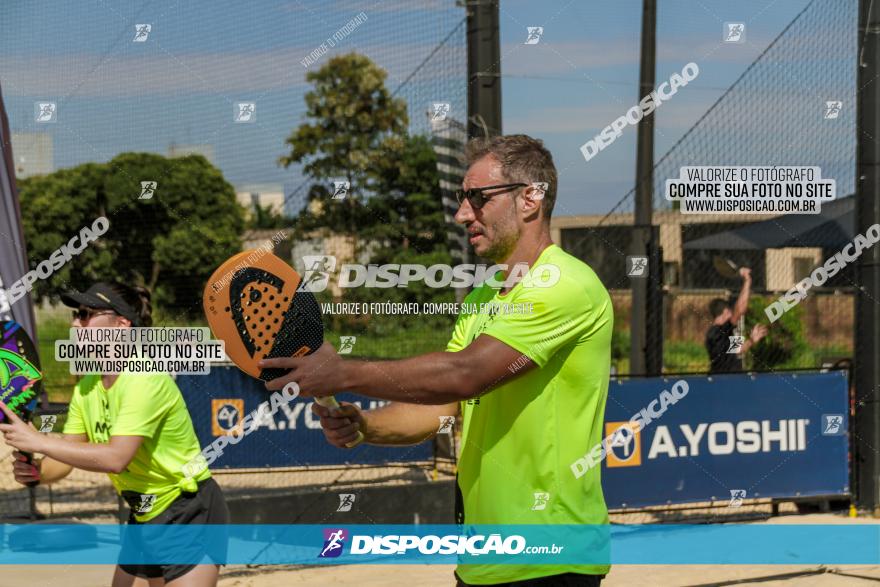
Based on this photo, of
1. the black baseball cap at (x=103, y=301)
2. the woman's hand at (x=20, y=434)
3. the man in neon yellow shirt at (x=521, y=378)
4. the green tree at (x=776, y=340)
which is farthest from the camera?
the green tree at (x=776, y=340)

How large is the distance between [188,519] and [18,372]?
0.95 meters

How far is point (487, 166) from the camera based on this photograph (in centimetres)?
329

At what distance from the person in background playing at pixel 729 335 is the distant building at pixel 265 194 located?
4.19 m

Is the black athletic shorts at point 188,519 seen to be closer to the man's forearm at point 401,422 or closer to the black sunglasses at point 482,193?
the man's forearm at point 401,422

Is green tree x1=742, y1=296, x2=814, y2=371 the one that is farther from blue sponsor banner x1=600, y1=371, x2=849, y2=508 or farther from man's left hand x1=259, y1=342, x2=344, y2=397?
man's left hand x1=259, y1=342, x2=344, y2=397

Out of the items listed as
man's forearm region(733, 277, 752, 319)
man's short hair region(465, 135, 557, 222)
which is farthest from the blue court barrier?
man's short hair region(465, 135, 557, 222)

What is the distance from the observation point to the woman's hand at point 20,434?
4.19 meters

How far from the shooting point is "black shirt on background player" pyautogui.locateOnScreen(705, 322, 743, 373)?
9578 mm

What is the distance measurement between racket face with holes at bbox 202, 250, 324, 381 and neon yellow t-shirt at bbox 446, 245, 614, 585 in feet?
1.82

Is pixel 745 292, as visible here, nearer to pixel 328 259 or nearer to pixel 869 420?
pixel 869 420

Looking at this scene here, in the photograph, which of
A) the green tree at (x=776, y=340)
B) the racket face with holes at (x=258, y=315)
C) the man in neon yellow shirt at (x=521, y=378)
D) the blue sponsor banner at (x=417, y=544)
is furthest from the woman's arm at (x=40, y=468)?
Answer: the green tree at (x=776, y=340)

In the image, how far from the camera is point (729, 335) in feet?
32.8

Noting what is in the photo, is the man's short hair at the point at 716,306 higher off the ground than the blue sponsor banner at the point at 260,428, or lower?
higher

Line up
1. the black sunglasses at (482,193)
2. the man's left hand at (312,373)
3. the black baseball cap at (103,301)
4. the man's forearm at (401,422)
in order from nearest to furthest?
the man's left hand at (312,373) → the black sunglasses at (482,193) → the man's forearm at (401,422) → the black baseball cap at (103,301)
